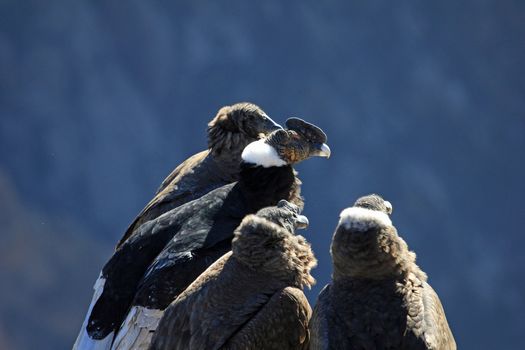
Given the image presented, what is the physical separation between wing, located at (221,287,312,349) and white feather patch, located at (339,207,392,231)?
0.37 meters

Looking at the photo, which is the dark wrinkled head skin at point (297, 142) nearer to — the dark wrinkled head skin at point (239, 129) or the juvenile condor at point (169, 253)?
the juvenile condor at point (169, 253)

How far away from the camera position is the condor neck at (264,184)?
19.4ft

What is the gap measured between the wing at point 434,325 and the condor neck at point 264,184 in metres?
1.62

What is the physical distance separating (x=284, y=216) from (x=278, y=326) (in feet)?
2.13

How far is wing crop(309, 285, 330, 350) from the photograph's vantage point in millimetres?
4195

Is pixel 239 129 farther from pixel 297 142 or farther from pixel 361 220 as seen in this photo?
pixel 361 220

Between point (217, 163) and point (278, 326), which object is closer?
point (278, 326)

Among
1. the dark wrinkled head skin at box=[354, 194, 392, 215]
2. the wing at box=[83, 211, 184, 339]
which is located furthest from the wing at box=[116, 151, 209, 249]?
the dark wrinkled head skin at box=[354, 194, 392, 215]

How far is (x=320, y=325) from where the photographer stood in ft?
14.1

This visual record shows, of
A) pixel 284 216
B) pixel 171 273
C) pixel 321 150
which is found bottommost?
pixel 171 273

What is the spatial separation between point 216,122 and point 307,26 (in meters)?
7.24

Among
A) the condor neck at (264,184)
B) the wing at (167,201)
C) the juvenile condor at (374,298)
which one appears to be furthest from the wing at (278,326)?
the wing at (167,201)

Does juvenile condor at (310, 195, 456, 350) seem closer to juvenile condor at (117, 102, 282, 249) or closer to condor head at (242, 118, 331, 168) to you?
condor head at (242, 118, 331, 168)

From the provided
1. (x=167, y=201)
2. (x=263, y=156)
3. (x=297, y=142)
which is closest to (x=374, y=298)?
(x=263, y=156)
